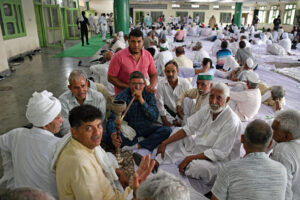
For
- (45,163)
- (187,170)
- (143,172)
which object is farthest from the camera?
(187,170)

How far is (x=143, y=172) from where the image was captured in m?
1.25

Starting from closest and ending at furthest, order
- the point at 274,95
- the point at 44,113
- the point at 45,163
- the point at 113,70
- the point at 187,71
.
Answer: the point at 45,163 < the point at 44,113 < the point at 113,70 < the point at 274,95 < the point at 187,71

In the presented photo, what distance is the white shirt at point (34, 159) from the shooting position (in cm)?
147

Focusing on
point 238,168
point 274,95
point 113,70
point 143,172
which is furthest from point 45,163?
point 274,95

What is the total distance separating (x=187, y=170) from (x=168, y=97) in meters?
1.42

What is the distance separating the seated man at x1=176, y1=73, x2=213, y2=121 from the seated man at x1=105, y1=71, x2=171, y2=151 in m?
0.47

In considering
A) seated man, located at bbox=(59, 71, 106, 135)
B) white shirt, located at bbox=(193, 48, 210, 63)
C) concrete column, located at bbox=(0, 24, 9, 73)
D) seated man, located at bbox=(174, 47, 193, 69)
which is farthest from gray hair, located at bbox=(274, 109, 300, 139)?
concrete column, located at bbox=(0, 24, 9, 73)

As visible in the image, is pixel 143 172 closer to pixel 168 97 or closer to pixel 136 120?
pixel 136 120

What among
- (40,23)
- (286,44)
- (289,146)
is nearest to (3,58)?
(40,23)

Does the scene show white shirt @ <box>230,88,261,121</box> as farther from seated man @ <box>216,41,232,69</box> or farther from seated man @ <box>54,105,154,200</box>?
seated man @ <box>216,41,232,69</box>

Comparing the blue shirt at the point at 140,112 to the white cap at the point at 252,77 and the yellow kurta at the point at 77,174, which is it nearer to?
the yellow kurta at the point at 77,174

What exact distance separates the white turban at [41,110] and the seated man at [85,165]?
0.31 metres

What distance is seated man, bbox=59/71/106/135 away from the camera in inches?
99.6

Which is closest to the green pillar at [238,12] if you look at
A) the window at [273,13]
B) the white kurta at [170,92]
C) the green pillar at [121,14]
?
the window at [273,13]
